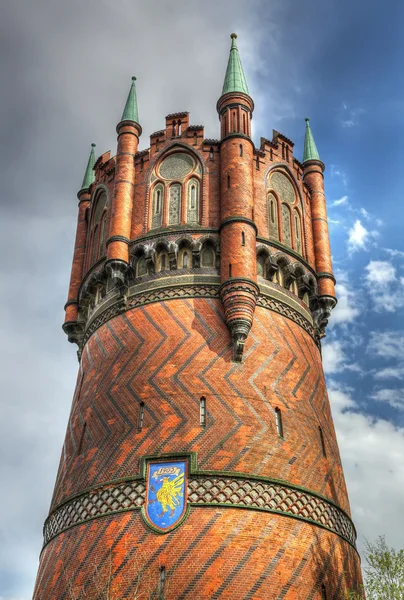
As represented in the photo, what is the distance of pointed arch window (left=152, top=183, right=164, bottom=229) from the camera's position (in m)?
21.4

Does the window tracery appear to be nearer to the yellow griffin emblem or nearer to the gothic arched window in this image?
the gothic arched window

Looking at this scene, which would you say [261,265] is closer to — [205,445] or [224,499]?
[205,445]

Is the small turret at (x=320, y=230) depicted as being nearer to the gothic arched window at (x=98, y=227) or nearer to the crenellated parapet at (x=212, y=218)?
the crenellated parapet at (x=212, y=218)

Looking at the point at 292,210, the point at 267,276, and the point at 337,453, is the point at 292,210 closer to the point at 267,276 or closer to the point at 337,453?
the point at 267,276

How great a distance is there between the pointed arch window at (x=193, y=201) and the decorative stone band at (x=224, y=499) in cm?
783

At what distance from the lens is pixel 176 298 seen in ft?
64.6

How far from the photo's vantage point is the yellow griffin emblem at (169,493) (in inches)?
639

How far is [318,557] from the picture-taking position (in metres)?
16.6

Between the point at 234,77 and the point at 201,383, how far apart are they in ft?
34.2

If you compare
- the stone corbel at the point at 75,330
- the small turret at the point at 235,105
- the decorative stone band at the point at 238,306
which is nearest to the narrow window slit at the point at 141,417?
the decorative stone band at the point at 238,306

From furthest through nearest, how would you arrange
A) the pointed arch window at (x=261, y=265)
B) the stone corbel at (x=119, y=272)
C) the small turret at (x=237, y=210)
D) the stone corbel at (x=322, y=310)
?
the stone corbel at (x=322, y=310), the pointed arch window at (x=261, y=265), the stone corbel at (x=119, y=272), the small turret at (x=237, y=210)

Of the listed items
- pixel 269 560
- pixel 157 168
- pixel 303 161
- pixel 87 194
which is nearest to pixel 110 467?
pixel 269 560

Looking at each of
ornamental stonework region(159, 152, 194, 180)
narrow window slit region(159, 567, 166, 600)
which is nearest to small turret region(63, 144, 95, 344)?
ornamental stonework region(159, 152, 194, 180)

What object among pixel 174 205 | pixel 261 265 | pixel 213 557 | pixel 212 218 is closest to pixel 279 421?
pixel 213 557
